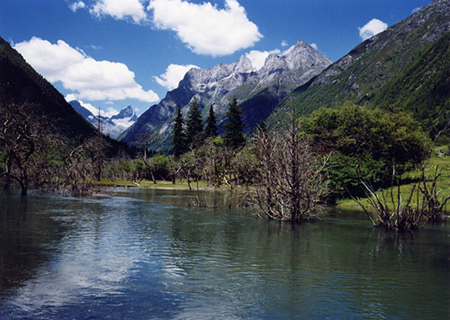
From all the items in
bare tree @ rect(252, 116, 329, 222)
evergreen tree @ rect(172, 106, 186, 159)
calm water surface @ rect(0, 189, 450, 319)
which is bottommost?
calm water surface @ rect(0, 189, 450, 319)

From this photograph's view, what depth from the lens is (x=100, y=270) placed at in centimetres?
1677

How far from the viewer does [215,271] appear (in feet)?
56.0

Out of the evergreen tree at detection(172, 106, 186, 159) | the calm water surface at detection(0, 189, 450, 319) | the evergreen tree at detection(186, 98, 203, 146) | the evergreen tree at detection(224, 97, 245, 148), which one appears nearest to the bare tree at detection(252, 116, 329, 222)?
the calm water surface at detection(0, 189, 450, 319)

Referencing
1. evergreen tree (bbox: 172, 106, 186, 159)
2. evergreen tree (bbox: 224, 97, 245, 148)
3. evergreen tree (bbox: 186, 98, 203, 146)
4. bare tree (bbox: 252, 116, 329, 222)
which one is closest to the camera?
bare tree (bbox: 252, 116, 329, 222)

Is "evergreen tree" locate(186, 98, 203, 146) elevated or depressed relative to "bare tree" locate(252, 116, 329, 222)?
elevated

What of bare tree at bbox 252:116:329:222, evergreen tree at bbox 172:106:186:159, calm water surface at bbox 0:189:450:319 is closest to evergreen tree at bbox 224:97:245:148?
evergreen tree at bbox 172:106:186:159

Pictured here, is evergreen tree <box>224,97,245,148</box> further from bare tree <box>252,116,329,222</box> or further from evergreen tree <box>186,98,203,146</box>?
bare tree <box>252,116,329,222</box>

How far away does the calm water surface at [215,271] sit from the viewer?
12.5 meters

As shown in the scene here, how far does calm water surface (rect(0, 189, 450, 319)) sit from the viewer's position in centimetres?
1248

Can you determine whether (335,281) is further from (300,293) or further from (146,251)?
(146,251)

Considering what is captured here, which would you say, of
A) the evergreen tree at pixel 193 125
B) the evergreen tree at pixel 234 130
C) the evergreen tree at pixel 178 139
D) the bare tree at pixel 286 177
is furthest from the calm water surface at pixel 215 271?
the evergreen tree at pixel 193 125

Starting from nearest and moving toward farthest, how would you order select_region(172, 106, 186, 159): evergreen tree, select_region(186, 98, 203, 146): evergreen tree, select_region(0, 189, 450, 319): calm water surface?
select_region(0, 189, 450, 319): calm water surface < select_region(172, 106, 186, 159): evergreen tree < select_region(186, 98, 203, 146): evergreen tree

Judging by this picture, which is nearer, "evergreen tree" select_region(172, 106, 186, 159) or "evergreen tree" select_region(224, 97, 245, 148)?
"evergreen tree" select_region(224, 97, 245, 148)

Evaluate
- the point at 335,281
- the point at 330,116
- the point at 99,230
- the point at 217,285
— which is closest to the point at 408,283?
the point at 335,281
